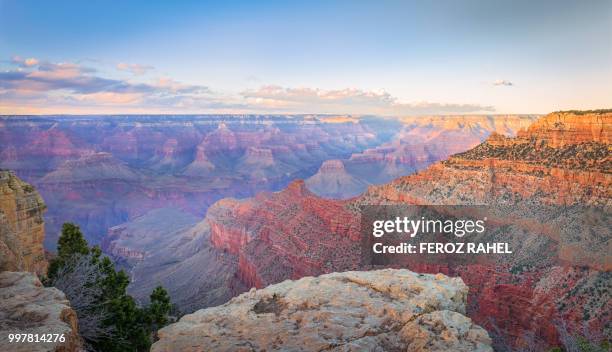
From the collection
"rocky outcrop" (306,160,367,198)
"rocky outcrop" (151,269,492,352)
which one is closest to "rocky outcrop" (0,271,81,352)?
"rocky outcrop" (151,269,492,352)

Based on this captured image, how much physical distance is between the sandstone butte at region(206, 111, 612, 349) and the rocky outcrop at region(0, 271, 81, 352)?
12.8 m

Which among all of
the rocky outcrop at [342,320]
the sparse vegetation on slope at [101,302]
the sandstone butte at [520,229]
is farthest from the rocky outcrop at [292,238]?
the rocky outcrop at [342,320]

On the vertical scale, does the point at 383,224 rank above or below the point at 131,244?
above

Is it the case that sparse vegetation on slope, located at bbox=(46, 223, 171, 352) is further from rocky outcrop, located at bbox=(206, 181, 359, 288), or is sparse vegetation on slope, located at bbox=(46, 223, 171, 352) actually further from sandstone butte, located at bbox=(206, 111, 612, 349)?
rocky outcrop, located at bbox=(206, 181, 359, 288)

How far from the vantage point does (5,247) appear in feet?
30.1

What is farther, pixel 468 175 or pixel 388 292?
pixel 468 175

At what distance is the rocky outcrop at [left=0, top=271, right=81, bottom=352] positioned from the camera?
6230mm

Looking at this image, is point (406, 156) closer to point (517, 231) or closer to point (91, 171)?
point (91, 171)

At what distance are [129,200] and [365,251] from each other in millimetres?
72632

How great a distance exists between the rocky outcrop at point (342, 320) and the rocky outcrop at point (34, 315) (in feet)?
5.31

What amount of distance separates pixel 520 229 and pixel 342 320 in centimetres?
2251

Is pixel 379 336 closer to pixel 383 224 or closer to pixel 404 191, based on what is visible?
pixel 383 224

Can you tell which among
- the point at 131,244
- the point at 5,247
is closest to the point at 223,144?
the point at 131,244

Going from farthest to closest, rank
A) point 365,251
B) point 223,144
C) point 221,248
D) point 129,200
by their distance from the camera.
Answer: point 223,144 < point 129,200 < point 221,248 < point 365,251
